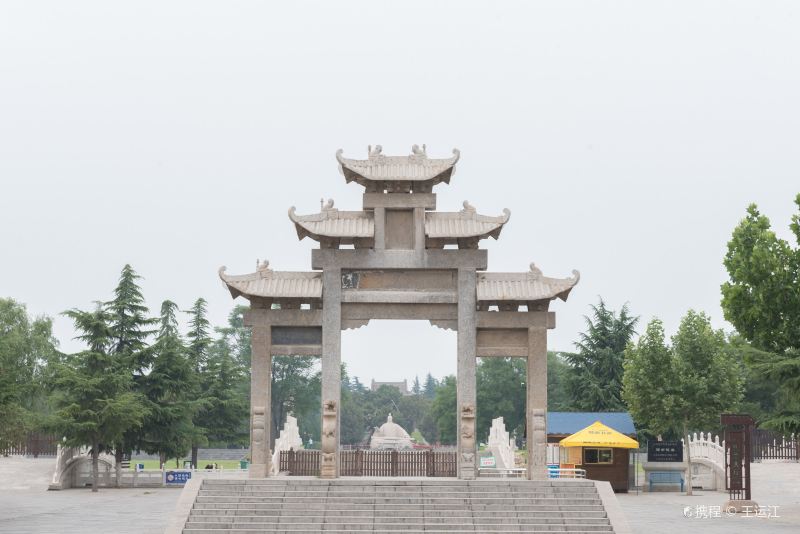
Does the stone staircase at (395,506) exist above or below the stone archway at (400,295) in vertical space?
below

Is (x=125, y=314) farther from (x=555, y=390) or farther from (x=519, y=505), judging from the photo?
(x=555, y=390)

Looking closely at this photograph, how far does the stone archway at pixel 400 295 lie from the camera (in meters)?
24.9

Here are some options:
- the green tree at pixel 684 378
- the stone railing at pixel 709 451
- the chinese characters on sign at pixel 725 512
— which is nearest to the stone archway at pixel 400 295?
the chinese characters on sign at pixel 725 512

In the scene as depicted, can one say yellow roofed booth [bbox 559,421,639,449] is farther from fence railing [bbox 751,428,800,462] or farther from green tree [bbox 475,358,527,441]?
green tree [bbox 475,358,527,441]

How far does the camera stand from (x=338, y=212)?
2611 centimetres

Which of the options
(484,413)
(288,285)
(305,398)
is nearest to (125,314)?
(288,285)

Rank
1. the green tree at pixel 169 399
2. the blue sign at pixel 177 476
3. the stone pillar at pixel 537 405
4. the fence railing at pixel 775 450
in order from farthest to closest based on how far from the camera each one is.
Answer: the fence railing at pixel 775 450 → the green tree at pixel 169 399 → the blue sign at pixel 177 476 → the stone pillar at pixel 537 405

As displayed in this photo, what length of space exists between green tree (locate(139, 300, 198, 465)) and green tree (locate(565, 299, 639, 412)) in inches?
795

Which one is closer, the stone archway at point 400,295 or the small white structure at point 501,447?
the stone archway at point 400,295

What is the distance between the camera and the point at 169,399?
43.6 metres

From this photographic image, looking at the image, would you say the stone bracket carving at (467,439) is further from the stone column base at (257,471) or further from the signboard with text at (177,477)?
the signboard with text at (177,477)

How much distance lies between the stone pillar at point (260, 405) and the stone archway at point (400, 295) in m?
0.03

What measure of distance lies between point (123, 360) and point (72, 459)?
431 centimetres

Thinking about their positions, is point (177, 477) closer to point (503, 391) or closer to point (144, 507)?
point (144, 507)
